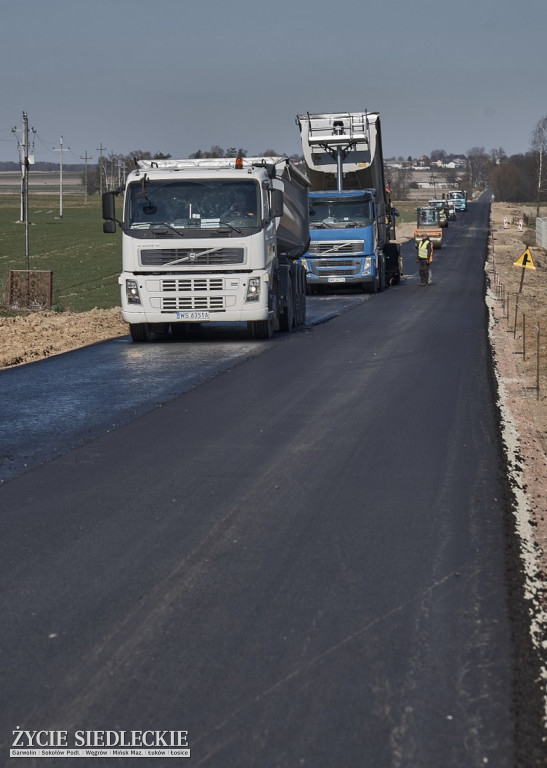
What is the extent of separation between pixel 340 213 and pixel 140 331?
43.2 ft

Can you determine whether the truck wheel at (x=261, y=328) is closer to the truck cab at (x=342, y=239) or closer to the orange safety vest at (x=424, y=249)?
the truck cab at (x=342, y=239)

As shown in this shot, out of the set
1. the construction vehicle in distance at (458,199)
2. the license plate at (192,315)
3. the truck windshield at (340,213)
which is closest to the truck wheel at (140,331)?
the license plate at (192,315)

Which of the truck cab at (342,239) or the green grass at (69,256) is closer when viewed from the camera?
the truck cab at (342,239)

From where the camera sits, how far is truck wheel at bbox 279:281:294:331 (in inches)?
843

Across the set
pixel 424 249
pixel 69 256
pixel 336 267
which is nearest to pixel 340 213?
pixel 336 267

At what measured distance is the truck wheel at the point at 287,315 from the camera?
2141 cm

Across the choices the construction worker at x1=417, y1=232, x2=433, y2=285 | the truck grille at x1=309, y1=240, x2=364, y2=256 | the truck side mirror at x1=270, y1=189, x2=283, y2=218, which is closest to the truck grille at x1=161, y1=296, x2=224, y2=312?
the truck side mirror at x1=270, y1=189, x2=283, y2=218

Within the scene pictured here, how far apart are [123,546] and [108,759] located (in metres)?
2.80

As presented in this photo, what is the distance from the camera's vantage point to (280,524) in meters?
7.44

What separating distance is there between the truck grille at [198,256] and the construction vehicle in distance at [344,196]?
12858 millimetres

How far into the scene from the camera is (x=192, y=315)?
19.2 metres

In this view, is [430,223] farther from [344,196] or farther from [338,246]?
[344,196]

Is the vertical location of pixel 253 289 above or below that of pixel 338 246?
below

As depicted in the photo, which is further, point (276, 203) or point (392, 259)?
point (392, 259)
